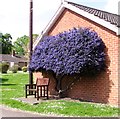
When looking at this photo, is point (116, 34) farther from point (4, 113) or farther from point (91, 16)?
point (4, 113)

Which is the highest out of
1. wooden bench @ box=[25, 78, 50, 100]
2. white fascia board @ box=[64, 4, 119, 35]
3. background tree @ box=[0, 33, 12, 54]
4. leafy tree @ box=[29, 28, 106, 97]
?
background tree @ box=[0, 33, 12, 54]

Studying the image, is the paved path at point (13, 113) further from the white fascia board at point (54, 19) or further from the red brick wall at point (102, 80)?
the white fascia board at point (54, 19)

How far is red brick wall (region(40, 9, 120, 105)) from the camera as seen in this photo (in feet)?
43.7

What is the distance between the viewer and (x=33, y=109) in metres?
12.2

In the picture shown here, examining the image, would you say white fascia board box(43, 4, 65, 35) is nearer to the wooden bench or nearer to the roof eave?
the roof eave

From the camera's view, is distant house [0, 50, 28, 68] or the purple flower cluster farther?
distant house [0, 50, 28, 68]

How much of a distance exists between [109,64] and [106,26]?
1643 millimetres

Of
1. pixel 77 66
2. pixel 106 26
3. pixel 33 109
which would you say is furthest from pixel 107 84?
pixel 33 109

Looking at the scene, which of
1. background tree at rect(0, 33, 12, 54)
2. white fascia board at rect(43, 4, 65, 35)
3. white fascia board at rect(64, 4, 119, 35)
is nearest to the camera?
white fascia board at rect(64, 4, 119, 35)

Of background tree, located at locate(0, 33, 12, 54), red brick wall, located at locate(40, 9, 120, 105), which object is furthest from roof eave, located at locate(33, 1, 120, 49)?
background tree, located at locate(0, 33, 12, 54)

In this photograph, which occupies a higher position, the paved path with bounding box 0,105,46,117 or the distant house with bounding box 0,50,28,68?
the distant house with bounding box 0,50,28,68

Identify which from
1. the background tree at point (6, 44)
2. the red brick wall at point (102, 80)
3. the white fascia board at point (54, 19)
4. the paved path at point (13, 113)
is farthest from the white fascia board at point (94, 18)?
the background tree at point (6, 44)

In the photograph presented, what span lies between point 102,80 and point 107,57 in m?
1.05

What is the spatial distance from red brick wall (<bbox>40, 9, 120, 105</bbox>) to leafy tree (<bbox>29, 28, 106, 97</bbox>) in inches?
12.3
